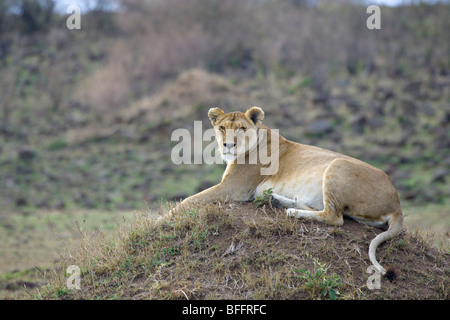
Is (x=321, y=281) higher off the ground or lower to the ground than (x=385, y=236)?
lower

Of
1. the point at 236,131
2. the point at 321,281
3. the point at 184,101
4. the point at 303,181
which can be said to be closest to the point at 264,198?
the point at 303,181

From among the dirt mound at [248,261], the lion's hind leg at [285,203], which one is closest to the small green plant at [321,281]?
the dirt mound at [248,261]

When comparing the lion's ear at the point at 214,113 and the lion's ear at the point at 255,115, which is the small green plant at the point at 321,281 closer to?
the lion's ear at the point at 255,115

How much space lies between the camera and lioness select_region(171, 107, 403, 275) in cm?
666

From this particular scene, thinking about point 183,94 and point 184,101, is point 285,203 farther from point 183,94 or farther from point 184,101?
point 183,94

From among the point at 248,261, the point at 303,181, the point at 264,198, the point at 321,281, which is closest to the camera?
the point at 321,281

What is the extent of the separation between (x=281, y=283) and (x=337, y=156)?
236 centimetres

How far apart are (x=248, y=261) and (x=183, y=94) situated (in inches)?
784

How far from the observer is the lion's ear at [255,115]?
7.63 meters

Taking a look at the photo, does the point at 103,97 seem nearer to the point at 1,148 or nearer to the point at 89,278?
the point at 1,148

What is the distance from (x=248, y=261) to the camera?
20.6 feet

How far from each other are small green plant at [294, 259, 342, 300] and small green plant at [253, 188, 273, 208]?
57.2 inches

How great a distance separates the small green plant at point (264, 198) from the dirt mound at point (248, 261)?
0.13 m

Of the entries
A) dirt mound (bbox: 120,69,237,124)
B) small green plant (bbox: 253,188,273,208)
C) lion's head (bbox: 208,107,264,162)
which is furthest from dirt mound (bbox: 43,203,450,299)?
dirt mound (bbox: 120,69,237,124)
